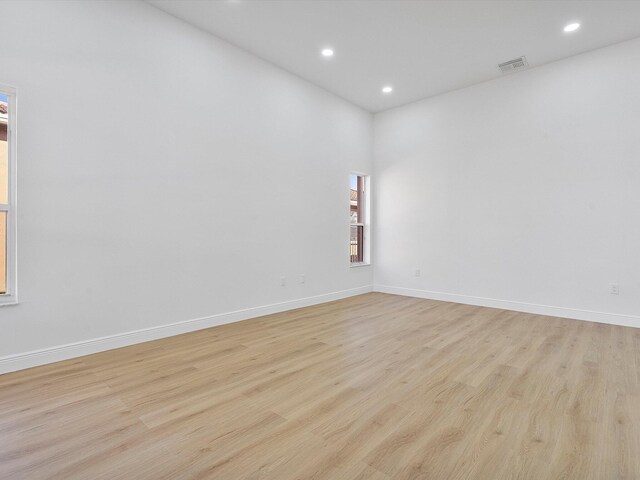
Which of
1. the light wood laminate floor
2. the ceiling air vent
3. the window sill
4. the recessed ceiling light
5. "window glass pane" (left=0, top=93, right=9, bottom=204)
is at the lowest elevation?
the light wood laminate floor

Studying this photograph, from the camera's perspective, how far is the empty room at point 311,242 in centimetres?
173

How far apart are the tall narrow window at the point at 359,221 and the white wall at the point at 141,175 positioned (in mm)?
1582

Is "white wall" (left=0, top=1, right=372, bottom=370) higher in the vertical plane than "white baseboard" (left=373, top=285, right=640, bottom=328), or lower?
higher

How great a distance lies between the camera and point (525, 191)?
Result: 15.0ft

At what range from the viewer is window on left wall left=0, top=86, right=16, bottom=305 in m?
2.52

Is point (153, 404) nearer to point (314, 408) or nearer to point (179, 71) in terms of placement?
point (314, 408)

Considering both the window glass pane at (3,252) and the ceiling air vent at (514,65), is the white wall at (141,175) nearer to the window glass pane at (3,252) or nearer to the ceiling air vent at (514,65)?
the window glass pane at (3,252)

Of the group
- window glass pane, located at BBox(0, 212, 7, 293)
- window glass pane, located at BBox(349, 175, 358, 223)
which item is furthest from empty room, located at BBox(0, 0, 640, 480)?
window glass pane, located at BBox(349, 175, 358, 223)

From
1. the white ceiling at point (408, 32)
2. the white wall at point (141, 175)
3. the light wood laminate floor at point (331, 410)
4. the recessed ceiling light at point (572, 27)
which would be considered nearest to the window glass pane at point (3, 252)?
the white wall at point (141, 175)

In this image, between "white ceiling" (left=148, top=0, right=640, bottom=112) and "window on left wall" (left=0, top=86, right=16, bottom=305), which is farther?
"white ceiling" (left=148, top=0, right=640, bottom=112)

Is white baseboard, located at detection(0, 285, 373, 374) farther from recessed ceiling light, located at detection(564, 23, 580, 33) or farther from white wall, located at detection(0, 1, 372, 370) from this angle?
recessed ceiling light, located at detection(564, 23, 580, 33)

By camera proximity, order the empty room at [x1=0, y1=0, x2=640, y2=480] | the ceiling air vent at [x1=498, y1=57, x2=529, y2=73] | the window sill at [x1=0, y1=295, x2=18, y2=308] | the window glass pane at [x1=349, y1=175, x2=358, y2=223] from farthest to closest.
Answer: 1. the window glass pane at [x1=349, y1=175, x2=358, y2=223]
2. the ceiling air vent at [x1=498, y1=57, x2=529, y2=73]
3. the window sill at [x1=0, y1=295, x2=18, y2=308]
4. the empty room at [x1=0, y1=0, x2=640, y2=480]

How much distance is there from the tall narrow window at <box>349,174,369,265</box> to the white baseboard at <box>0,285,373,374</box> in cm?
198

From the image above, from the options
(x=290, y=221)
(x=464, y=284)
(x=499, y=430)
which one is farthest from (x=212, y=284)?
(x=464, y=284)
